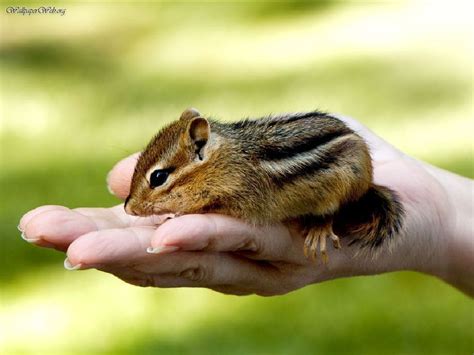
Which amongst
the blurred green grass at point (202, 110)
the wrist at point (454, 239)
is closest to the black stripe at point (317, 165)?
the wrist at point (454, 239)

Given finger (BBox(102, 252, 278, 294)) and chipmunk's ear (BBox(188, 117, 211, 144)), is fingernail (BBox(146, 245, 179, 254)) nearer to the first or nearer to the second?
finger (BBox(102, 252, 278, 294))

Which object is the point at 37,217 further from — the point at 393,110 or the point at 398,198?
the point at 393,110

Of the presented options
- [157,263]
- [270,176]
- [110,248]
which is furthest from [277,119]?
[110,248]

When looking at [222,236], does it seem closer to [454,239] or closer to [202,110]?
→ [454,239]

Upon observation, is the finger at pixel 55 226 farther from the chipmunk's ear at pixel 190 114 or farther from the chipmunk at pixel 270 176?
the chipmunk's ear at pixel 190 114

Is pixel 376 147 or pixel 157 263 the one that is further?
pixel 376 147

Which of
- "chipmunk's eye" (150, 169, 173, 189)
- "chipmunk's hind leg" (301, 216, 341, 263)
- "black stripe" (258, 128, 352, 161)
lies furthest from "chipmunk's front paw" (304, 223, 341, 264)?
"chipmunk's eye" (150, 169, 173, 189)

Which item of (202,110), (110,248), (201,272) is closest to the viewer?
(110,248)
